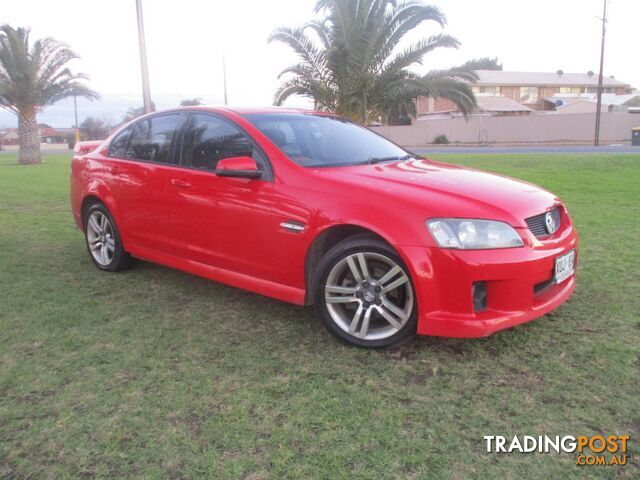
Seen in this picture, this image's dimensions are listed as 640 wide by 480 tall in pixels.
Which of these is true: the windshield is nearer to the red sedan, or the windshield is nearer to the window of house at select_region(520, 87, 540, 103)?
the red sedan

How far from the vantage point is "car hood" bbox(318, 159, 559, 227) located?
10.2 ft

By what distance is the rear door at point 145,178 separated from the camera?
4.40 m

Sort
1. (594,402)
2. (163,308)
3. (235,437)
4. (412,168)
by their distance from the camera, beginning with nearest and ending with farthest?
(235,437) → (594,402) → (412,168) → (163,308)

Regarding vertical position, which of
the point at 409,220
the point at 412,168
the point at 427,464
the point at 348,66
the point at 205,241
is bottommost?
the point at 427,464

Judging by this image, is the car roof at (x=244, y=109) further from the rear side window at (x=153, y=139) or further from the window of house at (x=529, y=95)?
the window of house at (x=529, y=95)

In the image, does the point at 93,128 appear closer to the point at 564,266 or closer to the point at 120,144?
the point at 120,144

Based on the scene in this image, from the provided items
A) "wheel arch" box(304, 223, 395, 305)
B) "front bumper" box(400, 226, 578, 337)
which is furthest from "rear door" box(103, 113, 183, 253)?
"front bumper" box(400, 226, 578, 337)

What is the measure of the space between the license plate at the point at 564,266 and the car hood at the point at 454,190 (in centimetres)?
33

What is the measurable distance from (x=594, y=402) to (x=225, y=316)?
2.42 metres

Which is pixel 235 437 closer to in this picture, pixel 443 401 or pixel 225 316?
pixel 443 401

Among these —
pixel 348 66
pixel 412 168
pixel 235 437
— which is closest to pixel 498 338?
pixel 412 168

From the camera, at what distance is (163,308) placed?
13.6ft

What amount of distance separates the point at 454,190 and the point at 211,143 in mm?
1911

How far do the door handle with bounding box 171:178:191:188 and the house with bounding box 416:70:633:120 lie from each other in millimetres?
50633
